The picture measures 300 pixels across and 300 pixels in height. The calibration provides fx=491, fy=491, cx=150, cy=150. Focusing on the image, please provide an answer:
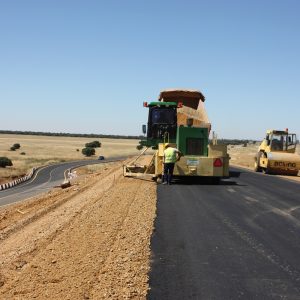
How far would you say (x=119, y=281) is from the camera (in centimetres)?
601

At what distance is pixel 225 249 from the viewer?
7.81 metres

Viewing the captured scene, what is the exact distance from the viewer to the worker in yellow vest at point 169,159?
1828cm

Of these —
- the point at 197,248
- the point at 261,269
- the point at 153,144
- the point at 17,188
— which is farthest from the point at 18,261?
the point at 17,188

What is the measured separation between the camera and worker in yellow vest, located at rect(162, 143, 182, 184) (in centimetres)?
1828

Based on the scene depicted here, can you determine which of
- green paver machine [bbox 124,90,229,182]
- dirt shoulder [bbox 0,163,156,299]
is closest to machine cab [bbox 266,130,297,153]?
green paver machine [bbox 124,90,229,182]

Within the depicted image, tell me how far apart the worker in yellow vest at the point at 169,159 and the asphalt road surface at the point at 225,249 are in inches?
169

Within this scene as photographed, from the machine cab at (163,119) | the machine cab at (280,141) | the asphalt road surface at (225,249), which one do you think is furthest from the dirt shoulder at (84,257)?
the machine cab at (280,141)

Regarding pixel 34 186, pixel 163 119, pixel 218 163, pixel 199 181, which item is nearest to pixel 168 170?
pixel 218 163

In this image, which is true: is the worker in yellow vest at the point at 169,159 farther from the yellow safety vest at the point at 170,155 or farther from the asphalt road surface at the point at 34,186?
the asphalt road surface at the point at 34,186

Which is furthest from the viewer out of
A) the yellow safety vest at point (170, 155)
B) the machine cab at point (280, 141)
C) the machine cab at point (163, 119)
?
the machine cab at point (280, 141)

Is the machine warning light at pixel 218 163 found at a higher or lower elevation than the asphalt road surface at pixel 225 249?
higher

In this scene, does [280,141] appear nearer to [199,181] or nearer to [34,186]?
[199,181]

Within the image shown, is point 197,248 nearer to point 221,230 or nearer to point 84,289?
point 221,230

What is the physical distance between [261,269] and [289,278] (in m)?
0.49
